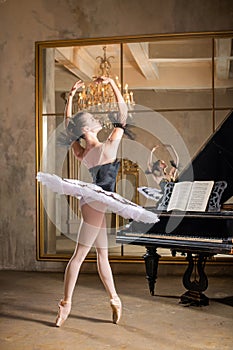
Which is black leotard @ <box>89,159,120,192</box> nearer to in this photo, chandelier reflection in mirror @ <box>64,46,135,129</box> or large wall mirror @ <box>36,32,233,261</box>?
large wall mirror @ <box>36,32,233,261</box>

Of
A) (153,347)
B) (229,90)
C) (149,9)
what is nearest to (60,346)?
(153,347)

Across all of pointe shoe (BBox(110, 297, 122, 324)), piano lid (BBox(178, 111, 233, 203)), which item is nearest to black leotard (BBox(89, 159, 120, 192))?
pointe shoe (BBox(110, 297, 122, 324))

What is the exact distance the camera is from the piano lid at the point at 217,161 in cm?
572

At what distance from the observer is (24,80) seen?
8.08 meters

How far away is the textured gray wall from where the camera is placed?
7.89 m

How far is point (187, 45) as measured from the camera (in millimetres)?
7594

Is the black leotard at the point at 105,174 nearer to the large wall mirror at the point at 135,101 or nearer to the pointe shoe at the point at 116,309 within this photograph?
the pointe shoe at the point at 116,309

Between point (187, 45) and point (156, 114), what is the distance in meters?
0.88

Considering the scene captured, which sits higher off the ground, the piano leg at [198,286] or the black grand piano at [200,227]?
the black grand piano at [200,227]

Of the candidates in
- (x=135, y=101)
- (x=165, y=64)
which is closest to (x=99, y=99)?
(x=135, y=101)

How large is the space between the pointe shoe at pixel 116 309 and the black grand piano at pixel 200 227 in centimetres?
88

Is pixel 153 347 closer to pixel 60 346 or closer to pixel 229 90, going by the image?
pixel 60 346

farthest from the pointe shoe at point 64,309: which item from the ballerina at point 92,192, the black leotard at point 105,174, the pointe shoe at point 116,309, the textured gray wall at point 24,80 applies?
the textured gray wall at point 24,80

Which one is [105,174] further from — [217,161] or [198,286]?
[198,286]
